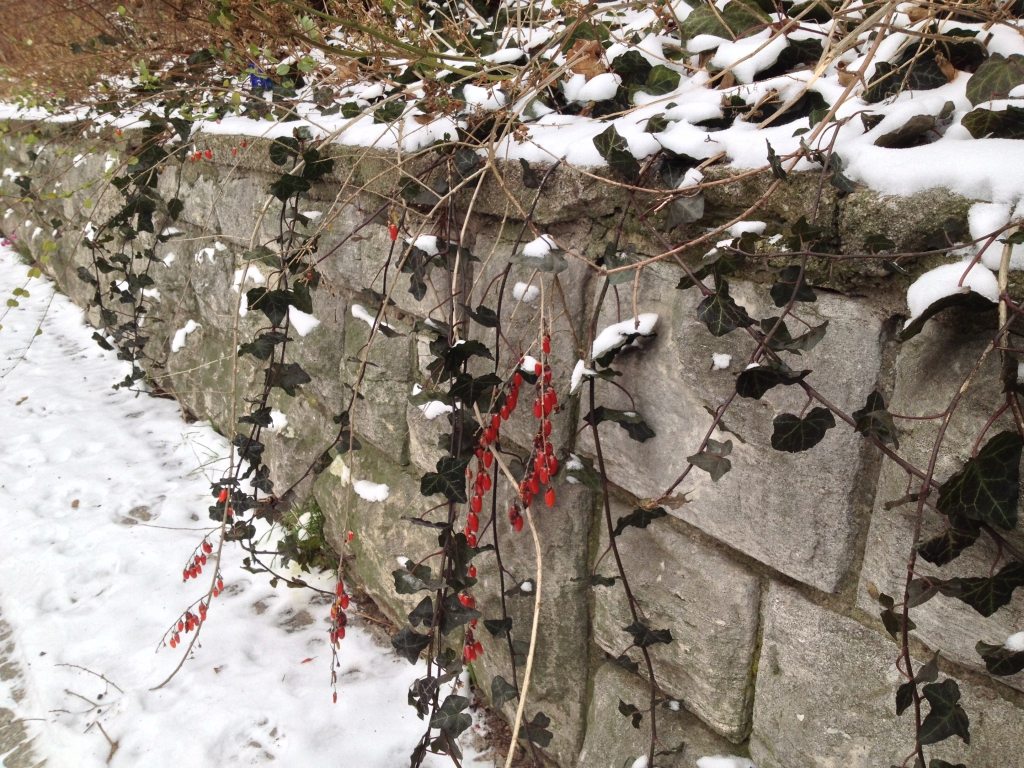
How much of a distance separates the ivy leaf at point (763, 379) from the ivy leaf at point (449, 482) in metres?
0.55

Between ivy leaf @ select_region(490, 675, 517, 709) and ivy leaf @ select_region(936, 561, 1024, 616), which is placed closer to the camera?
ivy leaf @ select_region(936, 561, 1024, 616)

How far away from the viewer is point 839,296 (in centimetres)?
86

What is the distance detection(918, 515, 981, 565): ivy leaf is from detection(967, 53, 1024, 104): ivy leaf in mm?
470

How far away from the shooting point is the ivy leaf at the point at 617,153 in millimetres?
992

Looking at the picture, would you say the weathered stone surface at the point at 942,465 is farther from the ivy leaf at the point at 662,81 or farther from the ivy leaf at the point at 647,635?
the ivy leaf at the point at 662,81

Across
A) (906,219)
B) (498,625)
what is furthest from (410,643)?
(906,219)

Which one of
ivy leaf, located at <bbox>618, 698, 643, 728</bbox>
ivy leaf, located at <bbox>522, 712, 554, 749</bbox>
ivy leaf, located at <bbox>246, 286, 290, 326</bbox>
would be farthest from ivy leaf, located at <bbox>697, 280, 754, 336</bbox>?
ivy leaf, located at <bbox>246, 286, 290, 326</bbox>

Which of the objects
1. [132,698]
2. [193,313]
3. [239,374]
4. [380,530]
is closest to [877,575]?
[380,530]

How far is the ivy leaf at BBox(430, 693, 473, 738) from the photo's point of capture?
1.21 meters

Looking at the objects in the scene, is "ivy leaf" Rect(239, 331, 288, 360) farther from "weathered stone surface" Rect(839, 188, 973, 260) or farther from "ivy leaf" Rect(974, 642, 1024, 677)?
"ivy leaf" Rect(974, 642, 1024, 677)

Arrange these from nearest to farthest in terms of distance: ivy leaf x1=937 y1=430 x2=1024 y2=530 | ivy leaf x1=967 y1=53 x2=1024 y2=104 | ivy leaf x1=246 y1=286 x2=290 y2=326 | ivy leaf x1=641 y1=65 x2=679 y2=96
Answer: ivy leaf x1=937 y1=430 x2=1024 y2=530 < ivy leaf x1=967 y1=53 x2=1024 y2=104 < ivy leaf x1=641 y1=65 x2=679 y2=96 < ivy leaf x1=246 y1=286 x2=290 y2=326

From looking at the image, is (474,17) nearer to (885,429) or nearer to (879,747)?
(885,429)

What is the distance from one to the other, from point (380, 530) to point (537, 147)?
109 cm

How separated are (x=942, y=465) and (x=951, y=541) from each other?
0.28 feet
